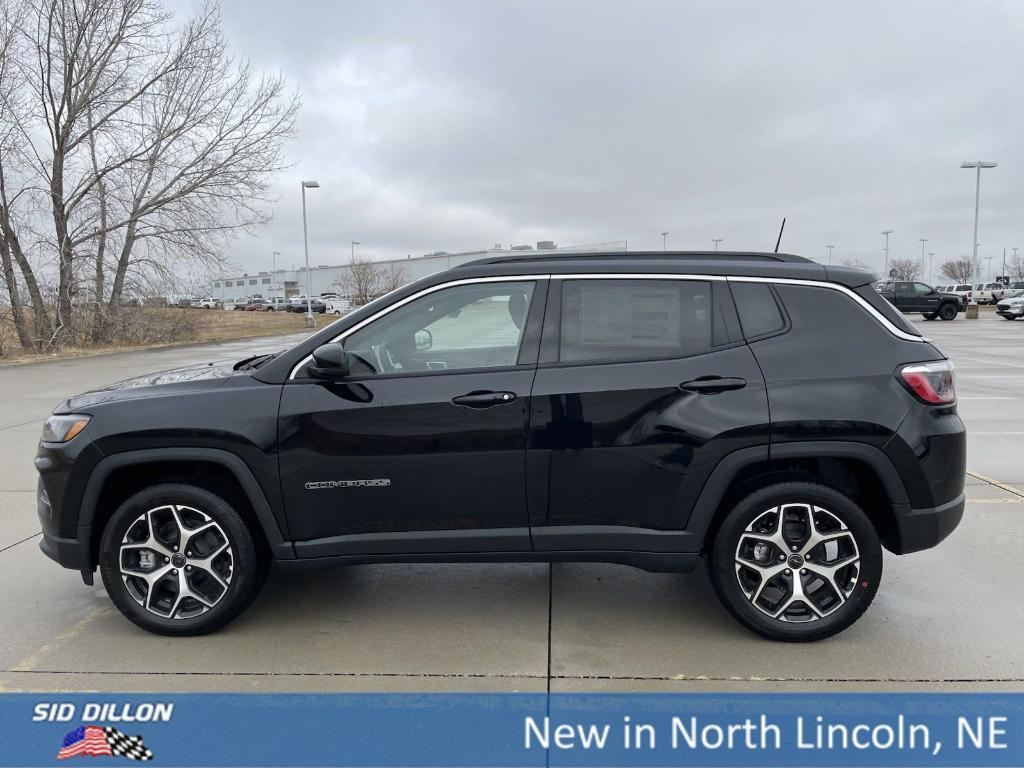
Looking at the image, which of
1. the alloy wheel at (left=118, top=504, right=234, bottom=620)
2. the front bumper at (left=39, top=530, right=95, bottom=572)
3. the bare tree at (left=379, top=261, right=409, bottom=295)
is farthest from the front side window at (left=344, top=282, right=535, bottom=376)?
the bare tree at (left=379, top=261, right=409, bottom=295)

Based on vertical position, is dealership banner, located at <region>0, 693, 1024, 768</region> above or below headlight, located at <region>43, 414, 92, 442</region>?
below

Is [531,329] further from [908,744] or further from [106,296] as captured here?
[106,296]

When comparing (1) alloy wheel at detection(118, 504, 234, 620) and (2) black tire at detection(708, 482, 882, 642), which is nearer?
(2) black tire at detection(708, 482, 882, 642)

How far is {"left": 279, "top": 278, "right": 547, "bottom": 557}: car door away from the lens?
134 inches

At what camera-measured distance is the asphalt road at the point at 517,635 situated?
321cm

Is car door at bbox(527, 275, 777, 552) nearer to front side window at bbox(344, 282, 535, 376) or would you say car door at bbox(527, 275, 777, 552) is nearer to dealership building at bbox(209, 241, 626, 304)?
front side window at bbox(344, 282, 535, 376)

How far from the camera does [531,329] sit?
11.6 feet

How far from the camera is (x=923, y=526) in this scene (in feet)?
11.2

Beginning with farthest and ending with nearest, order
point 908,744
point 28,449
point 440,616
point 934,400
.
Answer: point 28,449
point 440,616
point 934,400
point 908,744

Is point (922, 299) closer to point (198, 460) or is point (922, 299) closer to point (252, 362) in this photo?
point (252, 362)

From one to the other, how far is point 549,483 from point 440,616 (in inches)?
40.3

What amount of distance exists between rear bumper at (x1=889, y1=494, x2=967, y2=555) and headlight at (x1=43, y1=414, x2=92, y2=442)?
3922 millimetres

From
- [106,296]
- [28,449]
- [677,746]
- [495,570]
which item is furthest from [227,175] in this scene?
[677,746]

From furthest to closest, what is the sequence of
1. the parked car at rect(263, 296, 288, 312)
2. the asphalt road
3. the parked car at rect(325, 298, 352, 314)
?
the parked car at rect(263, 296, 288, 312) → the parked car at rect(325, 298, 352, 314) → the asphalt road
